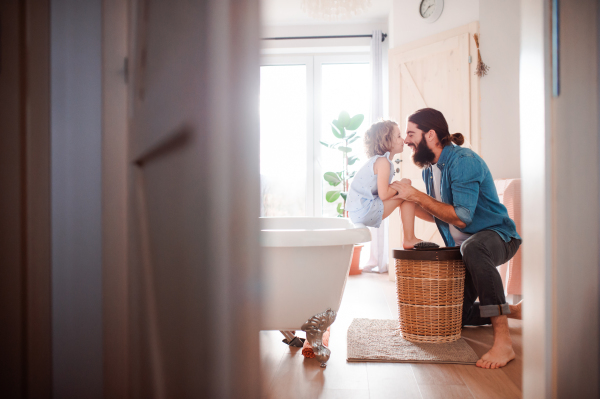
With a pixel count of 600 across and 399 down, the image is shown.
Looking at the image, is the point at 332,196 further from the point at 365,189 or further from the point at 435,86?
the point at 365,189

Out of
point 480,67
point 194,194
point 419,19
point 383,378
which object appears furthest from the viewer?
point 419,19

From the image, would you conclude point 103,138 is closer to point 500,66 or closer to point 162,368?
point 162,368

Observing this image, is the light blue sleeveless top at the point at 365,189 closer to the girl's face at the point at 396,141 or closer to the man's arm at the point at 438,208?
the girl's face at the point at 396,141

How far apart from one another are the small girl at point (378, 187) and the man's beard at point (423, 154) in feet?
0.58

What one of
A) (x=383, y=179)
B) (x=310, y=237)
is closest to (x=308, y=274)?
(x=310, y=237)

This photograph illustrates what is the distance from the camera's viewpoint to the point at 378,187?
2225 millimetres

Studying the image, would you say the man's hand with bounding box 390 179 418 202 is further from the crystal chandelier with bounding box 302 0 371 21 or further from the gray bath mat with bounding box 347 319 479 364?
the crystal chandelier with bounding box 302 0 371 21

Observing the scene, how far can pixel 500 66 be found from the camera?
2.87 metres

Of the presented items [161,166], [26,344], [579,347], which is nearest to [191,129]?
[161,166]

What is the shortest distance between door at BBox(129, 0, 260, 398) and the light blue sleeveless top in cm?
189

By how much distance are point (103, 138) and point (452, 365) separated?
1509 millimetres

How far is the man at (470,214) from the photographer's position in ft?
5.12

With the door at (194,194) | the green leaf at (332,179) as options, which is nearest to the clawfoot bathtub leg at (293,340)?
the door at (194,194)

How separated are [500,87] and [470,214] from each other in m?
1.66
